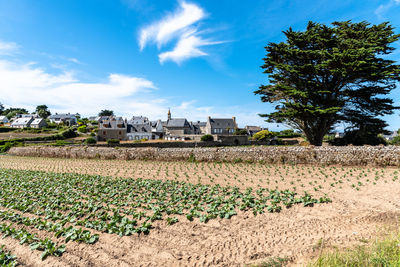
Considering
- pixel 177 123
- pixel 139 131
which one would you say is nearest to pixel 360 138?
pixel 139 131

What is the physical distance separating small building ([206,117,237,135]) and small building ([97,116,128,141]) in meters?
25.8

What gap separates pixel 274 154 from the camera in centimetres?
1789

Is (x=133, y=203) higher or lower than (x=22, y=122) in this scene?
lower

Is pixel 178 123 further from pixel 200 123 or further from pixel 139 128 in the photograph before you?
pixel 200 123

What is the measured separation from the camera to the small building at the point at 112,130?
54.3 meters

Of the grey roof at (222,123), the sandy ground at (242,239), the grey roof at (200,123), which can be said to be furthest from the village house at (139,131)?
the sandy ground at (242,239)

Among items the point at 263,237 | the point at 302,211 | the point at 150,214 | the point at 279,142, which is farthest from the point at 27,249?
the point at 279,142

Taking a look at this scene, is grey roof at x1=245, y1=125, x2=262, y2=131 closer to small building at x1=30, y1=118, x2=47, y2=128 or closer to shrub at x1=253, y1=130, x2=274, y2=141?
shrub at x1=253, y1=130, x2=274, y2=141

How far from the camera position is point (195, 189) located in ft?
32.0

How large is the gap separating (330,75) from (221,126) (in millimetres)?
45979

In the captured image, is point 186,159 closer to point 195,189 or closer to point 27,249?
point 195,189

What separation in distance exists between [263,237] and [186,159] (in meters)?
16.1

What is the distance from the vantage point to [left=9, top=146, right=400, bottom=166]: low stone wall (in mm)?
14906

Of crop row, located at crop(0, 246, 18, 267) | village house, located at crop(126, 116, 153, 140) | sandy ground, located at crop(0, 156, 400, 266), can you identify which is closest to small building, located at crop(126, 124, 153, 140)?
village house, located at crop(126, 116, 153, 140)
